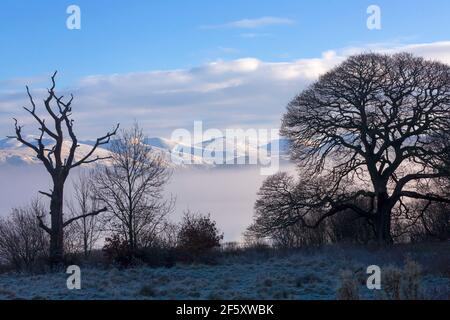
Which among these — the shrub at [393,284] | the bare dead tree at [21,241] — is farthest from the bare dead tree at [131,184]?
the shrub at [393,284]

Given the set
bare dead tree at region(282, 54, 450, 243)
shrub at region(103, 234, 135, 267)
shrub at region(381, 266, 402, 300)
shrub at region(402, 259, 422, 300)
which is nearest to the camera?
shrub at region(402, 259, 422, 300)

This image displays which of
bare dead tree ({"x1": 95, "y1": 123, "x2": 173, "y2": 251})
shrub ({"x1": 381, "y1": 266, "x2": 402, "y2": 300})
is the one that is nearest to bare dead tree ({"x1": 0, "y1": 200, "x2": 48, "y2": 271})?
bare dead tree ({"x1": 95, "y1": 123, "x2": 173, "y2": 251})

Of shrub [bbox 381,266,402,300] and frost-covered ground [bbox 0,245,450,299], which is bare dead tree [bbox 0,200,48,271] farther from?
shrub [bbox 381,266,402,300]

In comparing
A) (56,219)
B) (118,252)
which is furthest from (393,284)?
(56,219)

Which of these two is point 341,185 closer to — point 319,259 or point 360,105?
point 360,105

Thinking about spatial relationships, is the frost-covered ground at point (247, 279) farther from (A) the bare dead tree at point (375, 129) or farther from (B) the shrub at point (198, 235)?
(A) the bare dead tree at point (375, 129)

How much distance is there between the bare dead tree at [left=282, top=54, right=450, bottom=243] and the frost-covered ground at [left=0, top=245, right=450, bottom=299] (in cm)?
1110

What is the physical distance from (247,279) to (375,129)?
20030mm

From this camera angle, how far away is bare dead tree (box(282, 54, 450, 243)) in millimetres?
36281

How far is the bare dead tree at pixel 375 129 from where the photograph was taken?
36.3 m

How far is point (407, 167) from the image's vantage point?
3819cm

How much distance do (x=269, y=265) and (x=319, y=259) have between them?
1.79 metres

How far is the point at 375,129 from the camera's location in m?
36.6
